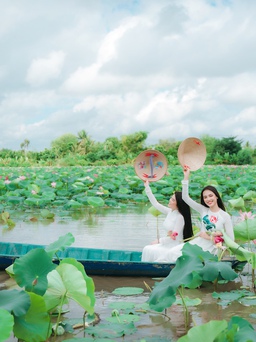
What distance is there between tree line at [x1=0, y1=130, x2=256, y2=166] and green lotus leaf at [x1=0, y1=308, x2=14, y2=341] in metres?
24.8

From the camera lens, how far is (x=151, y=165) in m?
5.08

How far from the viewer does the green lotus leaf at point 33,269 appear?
2.63m

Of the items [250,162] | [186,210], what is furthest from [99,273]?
[250,162]

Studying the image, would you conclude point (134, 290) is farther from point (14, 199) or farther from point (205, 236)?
point (14, 199)

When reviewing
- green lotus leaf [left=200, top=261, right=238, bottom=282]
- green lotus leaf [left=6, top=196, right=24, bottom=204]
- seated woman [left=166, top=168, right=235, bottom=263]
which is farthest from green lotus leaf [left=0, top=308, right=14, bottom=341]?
green lotus leaf [left=6, top=196, right=24, bottom=204]

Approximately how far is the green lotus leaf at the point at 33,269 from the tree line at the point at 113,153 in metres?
24.3

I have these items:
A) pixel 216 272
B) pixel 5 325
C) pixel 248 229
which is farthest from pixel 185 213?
pixel 5 325

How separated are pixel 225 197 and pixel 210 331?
29.1 ft

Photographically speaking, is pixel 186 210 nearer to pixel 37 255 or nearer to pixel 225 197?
pixel 37 255

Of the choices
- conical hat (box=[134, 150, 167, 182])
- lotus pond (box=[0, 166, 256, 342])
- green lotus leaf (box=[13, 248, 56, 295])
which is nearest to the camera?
green lotus leaf (box=[13, 248, 56, 295])

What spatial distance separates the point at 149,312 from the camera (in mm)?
3443

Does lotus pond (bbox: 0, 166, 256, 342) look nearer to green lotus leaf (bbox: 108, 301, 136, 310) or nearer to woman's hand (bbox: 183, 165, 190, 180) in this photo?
green lotus leaf (bbox: 108, 301, 136, 310)

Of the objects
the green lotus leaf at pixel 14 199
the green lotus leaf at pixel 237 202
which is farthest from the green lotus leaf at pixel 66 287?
the green lotus leaf at pixel 14 199

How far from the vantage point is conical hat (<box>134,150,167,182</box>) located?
16.5ft
